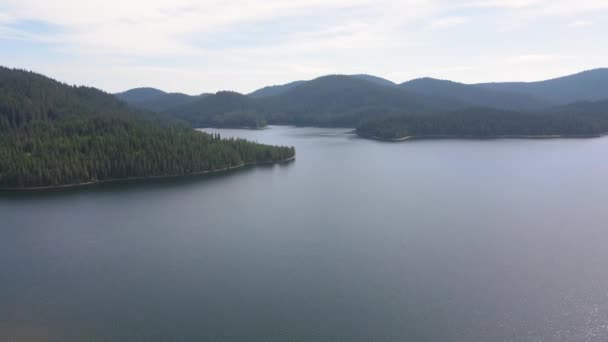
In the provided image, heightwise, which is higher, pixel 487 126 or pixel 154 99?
pixel 154 99

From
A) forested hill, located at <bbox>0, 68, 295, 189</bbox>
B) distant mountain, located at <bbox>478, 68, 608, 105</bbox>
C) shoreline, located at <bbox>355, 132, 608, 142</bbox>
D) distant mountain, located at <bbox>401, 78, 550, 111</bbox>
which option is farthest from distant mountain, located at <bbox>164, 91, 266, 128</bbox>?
distant mountain, located at <bbox>478, 68, 608, 105</bbox>

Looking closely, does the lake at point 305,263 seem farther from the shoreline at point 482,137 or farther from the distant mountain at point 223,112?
the distant mountain at point 223,112

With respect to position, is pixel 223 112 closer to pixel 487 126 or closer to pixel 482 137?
pixel 487 126

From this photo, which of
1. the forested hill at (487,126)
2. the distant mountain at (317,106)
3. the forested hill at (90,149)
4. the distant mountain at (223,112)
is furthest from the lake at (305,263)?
the distant mountain at (317,106)

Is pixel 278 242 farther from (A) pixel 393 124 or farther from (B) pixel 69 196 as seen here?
(A) pixel 393 124

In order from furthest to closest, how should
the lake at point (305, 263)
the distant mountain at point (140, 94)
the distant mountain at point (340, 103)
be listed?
the distant mountain at point (140, 94) → the distant mountain at point (340, 103) → the lake at point (305, 263)

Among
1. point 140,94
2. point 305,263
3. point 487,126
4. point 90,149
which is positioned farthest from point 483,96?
point 305,263

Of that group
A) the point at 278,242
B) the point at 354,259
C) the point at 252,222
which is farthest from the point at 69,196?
the point at 354,259
